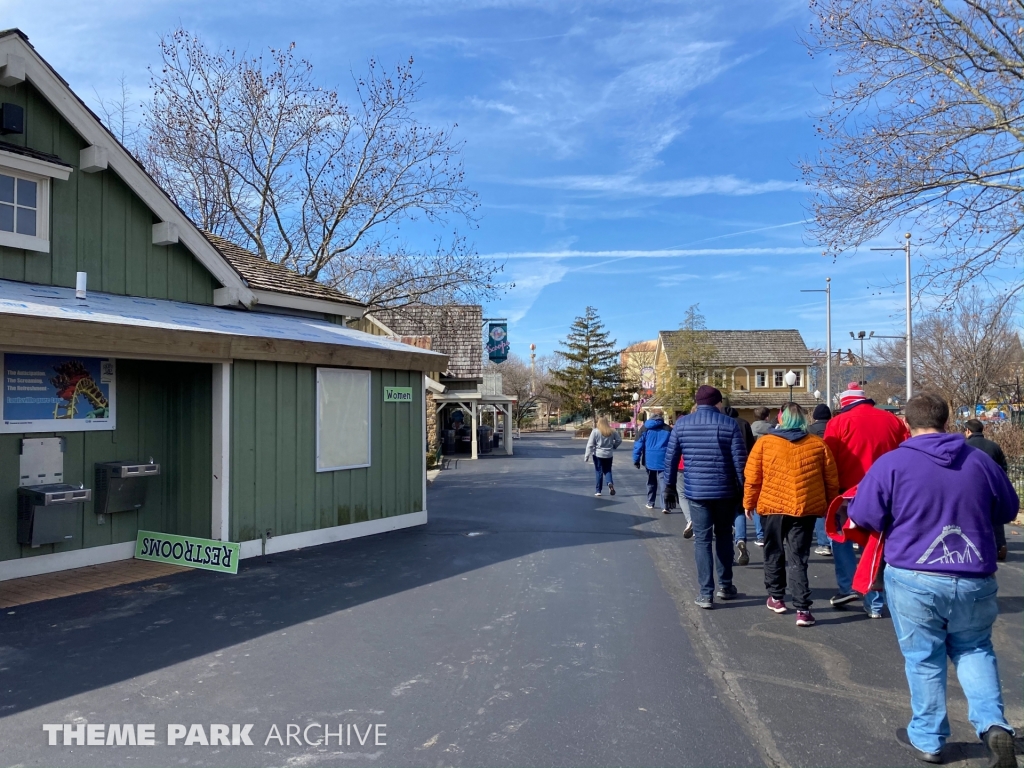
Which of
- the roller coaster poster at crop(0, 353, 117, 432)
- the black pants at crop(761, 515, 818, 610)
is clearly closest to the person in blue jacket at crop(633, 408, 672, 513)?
the black pants at crop(761, 515, 818, 610)

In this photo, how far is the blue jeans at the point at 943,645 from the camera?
131 inches

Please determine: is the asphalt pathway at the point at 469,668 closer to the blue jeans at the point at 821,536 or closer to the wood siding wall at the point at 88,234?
the blue jeans at the point at 821,536

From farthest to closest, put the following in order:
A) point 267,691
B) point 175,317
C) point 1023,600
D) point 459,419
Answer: point 459,419 < point 175,317 < point 1023,600 < point 267,691

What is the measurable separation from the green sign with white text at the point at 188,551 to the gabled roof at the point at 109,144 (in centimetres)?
313

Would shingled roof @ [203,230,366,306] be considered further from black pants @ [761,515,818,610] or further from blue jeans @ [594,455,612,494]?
black pants @ [761,515,818,610]

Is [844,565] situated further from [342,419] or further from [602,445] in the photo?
[602,445]

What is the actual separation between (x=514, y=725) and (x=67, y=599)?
4.59 metres

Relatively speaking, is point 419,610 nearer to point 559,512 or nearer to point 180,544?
point 180,544

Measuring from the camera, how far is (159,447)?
8.17 meters

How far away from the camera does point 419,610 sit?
234 inches

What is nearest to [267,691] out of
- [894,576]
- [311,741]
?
[311,741]

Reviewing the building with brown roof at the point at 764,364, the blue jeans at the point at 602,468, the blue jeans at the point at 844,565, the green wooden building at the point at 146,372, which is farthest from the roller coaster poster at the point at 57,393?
the building with brown roof at the point at 764,364

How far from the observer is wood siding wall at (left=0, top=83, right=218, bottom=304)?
7.04m

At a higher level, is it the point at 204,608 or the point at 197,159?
the point at 197,159
